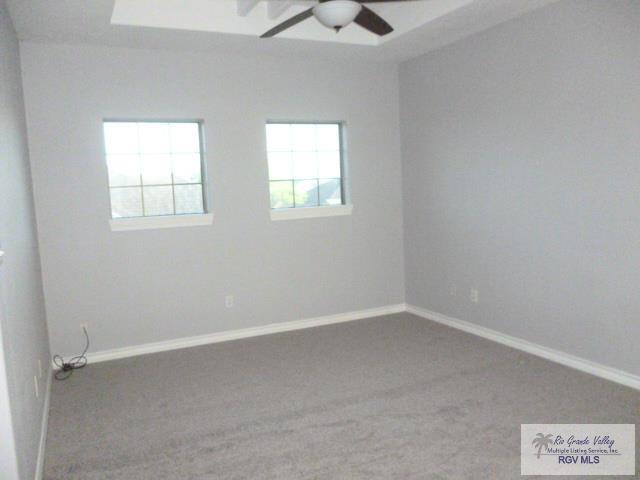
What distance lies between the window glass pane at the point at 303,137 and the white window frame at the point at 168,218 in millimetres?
893

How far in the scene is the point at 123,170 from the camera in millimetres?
4578

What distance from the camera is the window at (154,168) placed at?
4559 mm

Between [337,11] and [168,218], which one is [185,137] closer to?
[168,218]

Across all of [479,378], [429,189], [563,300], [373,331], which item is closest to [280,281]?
[373,331]

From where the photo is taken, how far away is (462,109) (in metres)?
4.70

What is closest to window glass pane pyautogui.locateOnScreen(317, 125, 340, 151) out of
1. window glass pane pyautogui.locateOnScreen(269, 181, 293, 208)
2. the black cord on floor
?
window glass pane pyautogui.locateOnScreen(269, 181, 293, 208)

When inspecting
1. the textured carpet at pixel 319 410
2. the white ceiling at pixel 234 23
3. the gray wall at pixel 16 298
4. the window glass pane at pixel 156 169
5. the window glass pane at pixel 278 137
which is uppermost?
the white ceiling at pixel 234 23

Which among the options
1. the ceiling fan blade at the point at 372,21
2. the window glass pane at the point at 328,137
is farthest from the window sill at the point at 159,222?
the ceiling fan blade at the point at 372,21

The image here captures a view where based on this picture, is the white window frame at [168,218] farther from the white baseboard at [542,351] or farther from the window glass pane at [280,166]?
Result: the white baseboard at [542,351]

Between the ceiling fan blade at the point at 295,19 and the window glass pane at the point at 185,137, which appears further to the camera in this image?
the window glass pane at the point at 185,137

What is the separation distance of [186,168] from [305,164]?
1.14 m

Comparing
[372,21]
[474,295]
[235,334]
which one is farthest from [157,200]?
[474,295]

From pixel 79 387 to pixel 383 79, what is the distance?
3.82 meters

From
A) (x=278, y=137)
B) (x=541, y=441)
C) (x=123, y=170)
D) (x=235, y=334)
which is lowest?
(x=541, y=441)
